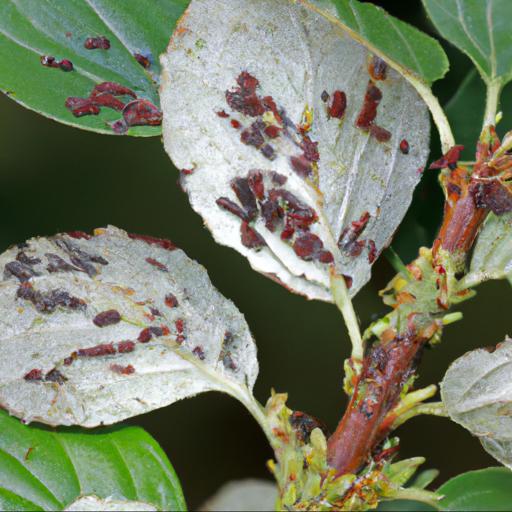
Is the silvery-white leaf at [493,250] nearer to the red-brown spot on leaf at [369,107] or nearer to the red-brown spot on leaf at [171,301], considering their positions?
the red-brown spot on leaf at [369,107]

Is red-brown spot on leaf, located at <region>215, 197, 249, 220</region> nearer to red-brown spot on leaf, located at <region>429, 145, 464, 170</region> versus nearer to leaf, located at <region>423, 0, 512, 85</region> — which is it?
red-brown spot on leaf, located at <region>429, 145, 464, 170</region>

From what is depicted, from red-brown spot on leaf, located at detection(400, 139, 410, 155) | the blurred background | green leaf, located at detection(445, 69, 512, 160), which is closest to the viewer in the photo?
red-brown spot on leaf, located at detection(400, 139, 410, 155)

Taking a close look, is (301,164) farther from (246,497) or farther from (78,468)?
(246,497)

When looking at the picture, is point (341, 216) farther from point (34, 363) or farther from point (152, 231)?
point (152, 231)

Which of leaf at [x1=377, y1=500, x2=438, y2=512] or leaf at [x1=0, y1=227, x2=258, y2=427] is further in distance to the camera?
leaf at [x1=377, y1=500, x2=438, y2=512]

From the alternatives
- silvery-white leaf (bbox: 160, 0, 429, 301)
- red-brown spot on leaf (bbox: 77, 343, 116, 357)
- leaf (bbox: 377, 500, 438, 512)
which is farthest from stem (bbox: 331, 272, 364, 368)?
leaf (bbox: 377, 500, 438, 512)

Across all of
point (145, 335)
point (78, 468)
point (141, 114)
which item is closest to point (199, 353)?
point (145, 335)
